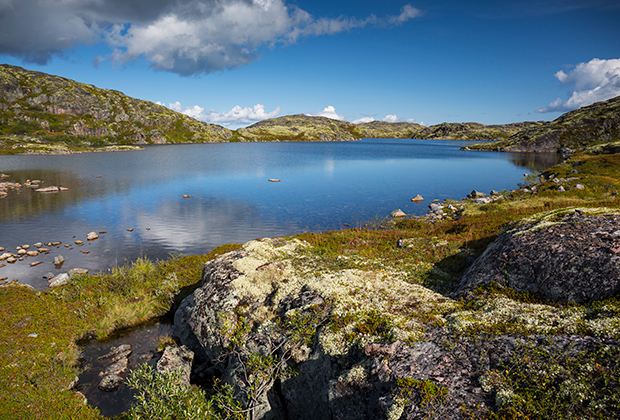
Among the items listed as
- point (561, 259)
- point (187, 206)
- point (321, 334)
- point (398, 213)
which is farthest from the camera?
point (187, 206)

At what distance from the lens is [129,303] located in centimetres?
1933

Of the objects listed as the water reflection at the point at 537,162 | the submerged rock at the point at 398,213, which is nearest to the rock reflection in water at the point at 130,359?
the submerged rock at the point at 398,213

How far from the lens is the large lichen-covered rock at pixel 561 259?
8.91m

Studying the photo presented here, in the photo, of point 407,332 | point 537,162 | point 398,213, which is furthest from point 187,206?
point 537,162

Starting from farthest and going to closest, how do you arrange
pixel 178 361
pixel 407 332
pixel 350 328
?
1. pixel 178 361
2. pixel 350 328
3. pixel 407 332

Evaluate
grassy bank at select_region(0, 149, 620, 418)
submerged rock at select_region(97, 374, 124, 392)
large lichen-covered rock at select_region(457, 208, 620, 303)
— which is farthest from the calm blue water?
large lichen-covered rock at select_region(457, 208, 620, 303)

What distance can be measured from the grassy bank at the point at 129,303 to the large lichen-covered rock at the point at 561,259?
850 millimetres

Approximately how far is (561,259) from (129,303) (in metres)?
23.3

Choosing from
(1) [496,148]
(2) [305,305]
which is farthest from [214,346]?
(1) [496,148]

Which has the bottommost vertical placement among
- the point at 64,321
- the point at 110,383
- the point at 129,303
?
the point at 110,383

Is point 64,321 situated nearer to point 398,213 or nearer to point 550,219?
point 550,219

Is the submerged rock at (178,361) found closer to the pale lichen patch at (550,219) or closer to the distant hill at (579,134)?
the pale lichen patch at (550,219)

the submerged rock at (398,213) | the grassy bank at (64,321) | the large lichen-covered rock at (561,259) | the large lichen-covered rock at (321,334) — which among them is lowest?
the grassy bank at (64,321)

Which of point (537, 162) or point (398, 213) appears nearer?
point (398, 213)
